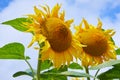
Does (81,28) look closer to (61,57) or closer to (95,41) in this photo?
(95,41)

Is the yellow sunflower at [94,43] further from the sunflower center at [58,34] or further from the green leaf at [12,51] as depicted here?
the green leaf at [12,51]

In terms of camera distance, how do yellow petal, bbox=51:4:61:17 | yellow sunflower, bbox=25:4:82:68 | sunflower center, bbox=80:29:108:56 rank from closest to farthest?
1. yellow sunflower, bbox=25:4:82:68
2. yellow petal, bbox=51:4:61:17
3. sunflower center, bbox=80:29:108:56

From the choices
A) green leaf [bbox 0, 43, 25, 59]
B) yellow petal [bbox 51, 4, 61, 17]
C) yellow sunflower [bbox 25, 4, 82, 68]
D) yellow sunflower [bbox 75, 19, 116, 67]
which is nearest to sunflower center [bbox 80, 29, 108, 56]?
yellow sunflower [bbox 75, 19, 116, 67]

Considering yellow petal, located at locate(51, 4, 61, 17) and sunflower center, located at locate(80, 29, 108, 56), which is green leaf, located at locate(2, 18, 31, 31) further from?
sunflower center, located at locate(80, 29, 108, 56)

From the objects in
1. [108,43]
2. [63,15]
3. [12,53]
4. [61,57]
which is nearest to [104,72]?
[61,57]

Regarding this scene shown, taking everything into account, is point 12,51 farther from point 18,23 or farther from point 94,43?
point 94,43

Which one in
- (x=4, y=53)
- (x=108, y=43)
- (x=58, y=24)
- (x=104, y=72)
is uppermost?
(x=108, y=43)
